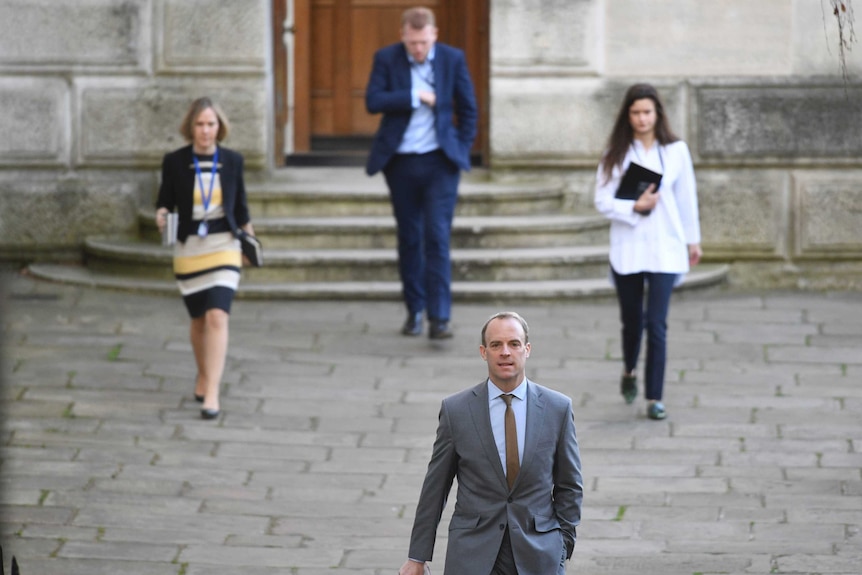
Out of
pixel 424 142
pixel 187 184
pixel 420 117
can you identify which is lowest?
pixel 187 184

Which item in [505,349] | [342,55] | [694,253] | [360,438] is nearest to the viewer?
[505,349]

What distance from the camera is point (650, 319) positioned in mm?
8305

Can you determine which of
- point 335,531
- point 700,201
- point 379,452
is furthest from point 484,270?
point 335,531

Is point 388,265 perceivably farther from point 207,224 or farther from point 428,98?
point 207,224

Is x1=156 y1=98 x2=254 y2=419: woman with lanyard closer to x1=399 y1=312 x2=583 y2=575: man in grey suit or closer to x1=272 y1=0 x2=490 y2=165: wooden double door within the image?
x1=399 y1=312 x2=583 y2=575: man in grey suit

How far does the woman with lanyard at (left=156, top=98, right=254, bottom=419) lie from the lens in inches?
334

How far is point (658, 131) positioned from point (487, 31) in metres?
4.79

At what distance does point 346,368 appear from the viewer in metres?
9.50

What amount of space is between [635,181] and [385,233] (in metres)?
3.69

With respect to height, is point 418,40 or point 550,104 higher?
point 418,40

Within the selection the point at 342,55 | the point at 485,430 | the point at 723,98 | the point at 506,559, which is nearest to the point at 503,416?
the point at 485,430

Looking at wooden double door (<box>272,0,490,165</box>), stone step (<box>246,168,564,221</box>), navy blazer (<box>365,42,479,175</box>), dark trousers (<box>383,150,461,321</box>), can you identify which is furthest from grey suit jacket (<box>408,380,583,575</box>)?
wooden double door (<box>272,0,490,165</box>)

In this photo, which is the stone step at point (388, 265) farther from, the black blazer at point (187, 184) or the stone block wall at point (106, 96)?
the black blazer at point (187, 184)

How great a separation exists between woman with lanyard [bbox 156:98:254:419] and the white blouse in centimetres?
211
